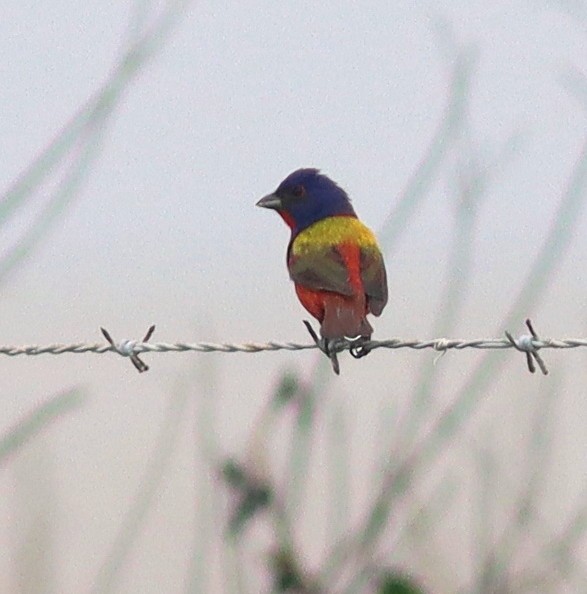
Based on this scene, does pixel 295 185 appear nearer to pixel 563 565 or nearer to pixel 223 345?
pixel 223 345

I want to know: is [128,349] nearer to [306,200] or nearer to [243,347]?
[243,347]

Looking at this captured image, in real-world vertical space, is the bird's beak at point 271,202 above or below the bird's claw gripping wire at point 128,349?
above

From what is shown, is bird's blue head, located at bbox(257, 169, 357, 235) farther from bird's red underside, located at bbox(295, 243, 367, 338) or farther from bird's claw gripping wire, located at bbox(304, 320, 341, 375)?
bird's claw gripping wire, located at bbox(304, 320, 341, 375)

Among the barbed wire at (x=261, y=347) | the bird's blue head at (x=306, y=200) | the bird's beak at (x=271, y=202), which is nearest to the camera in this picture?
the barbed wire at (x=261, y=347)

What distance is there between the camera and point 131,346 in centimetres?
360

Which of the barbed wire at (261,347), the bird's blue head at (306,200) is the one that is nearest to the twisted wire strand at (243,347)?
the barbed wire at (261,347)

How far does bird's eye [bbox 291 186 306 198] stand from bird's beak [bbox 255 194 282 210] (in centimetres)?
7

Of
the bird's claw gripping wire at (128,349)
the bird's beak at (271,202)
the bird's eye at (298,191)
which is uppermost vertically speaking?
the bird's eye at (298,191)

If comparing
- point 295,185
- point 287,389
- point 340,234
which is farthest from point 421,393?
point 295,185

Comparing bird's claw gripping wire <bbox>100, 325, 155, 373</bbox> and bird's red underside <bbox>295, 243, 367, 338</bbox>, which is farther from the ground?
bird's red underside <bbox>295, 243, 367, 338</bbox>

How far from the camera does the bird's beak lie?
5.95 m

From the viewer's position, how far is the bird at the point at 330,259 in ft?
14.7

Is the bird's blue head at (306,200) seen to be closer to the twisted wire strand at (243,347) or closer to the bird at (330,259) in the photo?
the bird at (330,259)

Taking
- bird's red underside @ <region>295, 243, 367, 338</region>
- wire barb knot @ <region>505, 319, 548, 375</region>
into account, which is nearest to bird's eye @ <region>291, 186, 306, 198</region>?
bird's red underside @ <region>295, 243, 367, 338</region>
